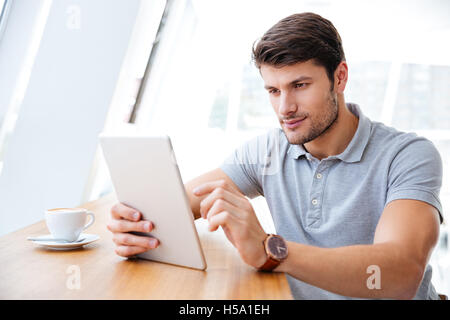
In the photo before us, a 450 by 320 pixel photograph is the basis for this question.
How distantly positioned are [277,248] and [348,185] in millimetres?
511

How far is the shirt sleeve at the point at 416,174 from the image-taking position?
1074 millimetres

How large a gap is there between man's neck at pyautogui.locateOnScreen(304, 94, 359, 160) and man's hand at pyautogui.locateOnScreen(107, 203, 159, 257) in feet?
2.16

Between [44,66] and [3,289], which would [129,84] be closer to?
[44,66]

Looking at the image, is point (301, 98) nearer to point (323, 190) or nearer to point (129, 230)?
point (323, 190)

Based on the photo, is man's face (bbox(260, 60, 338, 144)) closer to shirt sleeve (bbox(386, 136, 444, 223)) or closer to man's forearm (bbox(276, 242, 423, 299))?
shirt sleeve (bbox(386, 136, 444, 223))

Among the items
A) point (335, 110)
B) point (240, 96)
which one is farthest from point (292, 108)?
point (240, 96)

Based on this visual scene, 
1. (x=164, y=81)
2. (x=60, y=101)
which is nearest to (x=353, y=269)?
(x=60, y=101)

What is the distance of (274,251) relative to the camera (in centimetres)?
85

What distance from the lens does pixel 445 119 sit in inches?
306

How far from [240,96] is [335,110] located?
6.94 meters

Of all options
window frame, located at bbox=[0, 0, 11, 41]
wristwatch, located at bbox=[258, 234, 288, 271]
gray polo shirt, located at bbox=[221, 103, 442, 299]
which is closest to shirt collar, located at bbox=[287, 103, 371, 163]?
gray polo shirt, located at bbox=[221, 103, 442, 299]

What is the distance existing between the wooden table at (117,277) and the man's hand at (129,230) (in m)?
0.03

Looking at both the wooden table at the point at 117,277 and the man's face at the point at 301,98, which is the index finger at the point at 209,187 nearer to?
the wooden table at the point at 117,277
